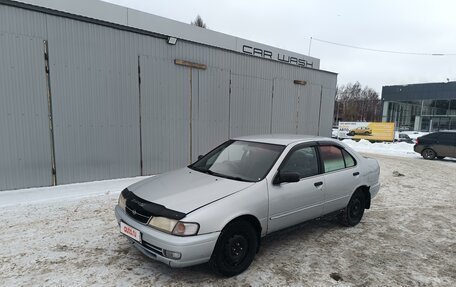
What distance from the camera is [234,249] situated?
10.5 feet

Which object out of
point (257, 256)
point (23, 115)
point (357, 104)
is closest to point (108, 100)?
point (23, 115)

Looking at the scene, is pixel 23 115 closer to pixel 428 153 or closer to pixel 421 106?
pixel 428 153

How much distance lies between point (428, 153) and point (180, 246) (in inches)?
663

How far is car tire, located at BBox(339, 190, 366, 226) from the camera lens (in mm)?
4776

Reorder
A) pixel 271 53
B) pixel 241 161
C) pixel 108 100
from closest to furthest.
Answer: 1. pixel 241 161
2. pixel 108 100
3. pixel 271 53

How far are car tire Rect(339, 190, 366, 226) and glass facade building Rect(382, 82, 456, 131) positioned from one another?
4687cm

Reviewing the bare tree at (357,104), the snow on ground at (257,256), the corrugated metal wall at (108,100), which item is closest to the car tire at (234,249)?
the snow on ground at (257,256)

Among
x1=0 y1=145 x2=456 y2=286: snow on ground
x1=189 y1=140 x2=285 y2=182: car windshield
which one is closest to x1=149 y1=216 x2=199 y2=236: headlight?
x1=0 y1=145 x2=456 y2=286: snow on ground

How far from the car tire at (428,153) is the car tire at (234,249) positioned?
15805 mm

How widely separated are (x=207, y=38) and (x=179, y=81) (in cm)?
824

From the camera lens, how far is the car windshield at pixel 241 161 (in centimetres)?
373

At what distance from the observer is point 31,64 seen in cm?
622

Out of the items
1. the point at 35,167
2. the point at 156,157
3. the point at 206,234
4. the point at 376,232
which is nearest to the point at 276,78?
the point at 156,157

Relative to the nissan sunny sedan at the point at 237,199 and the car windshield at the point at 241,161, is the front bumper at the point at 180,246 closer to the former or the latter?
the nissan sunny sedan at the point at 237,199
